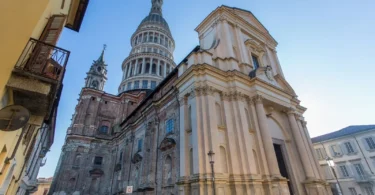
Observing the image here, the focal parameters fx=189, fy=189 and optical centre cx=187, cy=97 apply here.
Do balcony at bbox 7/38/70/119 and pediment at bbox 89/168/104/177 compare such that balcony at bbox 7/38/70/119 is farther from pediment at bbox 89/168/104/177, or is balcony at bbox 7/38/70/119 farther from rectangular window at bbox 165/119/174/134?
pediment at bbox 89/168/104/177

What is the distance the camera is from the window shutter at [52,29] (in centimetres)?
652

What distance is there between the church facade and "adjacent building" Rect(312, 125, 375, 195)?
1561 cm

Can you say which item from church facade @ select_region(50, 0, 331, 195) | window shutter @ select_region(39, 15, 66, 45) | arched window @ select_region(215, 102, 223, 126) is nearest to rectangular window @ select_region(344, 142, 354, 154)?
church facade @ select_region(50, 0, 331, 195)

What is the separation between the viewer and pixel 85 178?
24.7 metres

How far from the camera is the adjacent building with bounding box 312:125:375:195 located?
2684cm

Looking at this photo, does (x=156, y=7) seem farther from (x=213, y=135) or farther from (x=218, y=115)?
(x=213, y=135)

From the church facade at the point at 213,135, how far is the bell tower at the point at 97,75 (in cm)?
731

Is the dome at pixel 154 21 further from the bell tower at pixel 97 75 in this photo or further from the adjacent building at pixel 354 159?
the adjacent building at pixel 354 159

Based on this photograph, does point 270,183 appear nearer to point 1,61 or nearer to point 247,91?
point 247,91

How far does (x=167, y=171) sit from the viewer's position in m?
14.9

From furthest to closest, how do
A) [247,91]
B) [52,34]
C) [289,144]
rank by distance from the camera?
[289,144]
[247,91]
[52,34]

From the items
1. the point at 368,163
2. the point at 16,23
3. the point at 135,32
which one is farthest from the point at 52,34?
the point at 135,32

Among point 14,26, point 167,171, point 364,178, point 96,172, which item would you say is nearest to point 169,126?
point 167,171

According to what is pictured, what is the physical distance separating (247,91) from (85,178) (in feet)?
76.1
